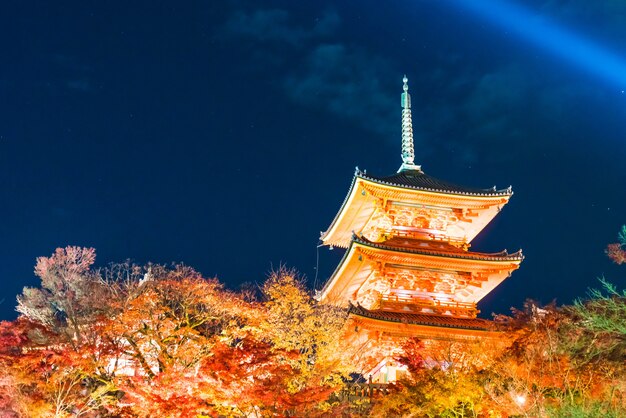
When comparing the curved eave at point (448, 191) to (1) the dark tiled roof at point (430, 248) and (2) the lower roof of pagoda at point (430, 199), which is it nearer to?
(2) the lower roof of pagoda at point (430, 199)

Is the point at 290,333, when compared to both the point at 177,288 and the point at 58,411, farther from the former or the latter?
the point at 58,411

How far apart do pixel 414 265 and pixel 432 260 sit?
0.91 meters

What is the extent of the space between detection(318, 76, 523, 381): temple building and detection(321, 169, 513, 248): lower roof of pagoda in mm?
46

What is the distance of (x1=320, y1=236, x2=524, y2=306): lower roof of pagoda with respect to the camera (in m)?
24.7

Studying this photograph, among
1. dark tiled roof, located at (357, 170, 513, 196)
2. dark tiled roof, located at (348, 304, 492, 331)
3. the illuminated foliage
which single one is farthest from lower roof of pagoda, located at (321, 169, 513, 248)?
the illuminated foliage

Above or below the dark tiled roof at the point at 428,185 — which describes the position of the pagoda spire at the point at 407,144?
above

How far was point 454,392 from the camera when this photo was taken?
56.3 ft

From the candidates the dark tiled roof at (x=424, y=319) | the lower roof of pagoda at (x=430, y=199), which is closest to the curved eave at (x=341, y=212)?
the lower roof of pagoda at (x=430, y=199)

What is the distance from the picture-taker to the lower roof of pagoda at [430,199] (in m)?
26.7

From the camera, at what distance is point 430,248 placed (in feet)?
85.2

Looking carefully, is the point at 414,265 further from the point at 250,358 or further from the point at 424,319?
the point at 250,358

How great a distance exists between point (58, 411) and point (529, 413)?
13.8 meters

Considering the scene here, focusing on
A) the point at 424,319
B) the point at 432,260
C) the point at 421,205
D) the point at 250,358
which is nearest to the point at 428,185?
the point at 421,205

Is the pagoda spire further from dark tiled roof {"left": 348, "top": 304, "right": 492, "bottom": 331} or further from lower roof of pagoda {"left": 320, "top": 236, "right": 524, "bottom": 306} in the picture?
dark tiled roof {"left": 348, "top": 304, "right": 492, "bottom": 331}
